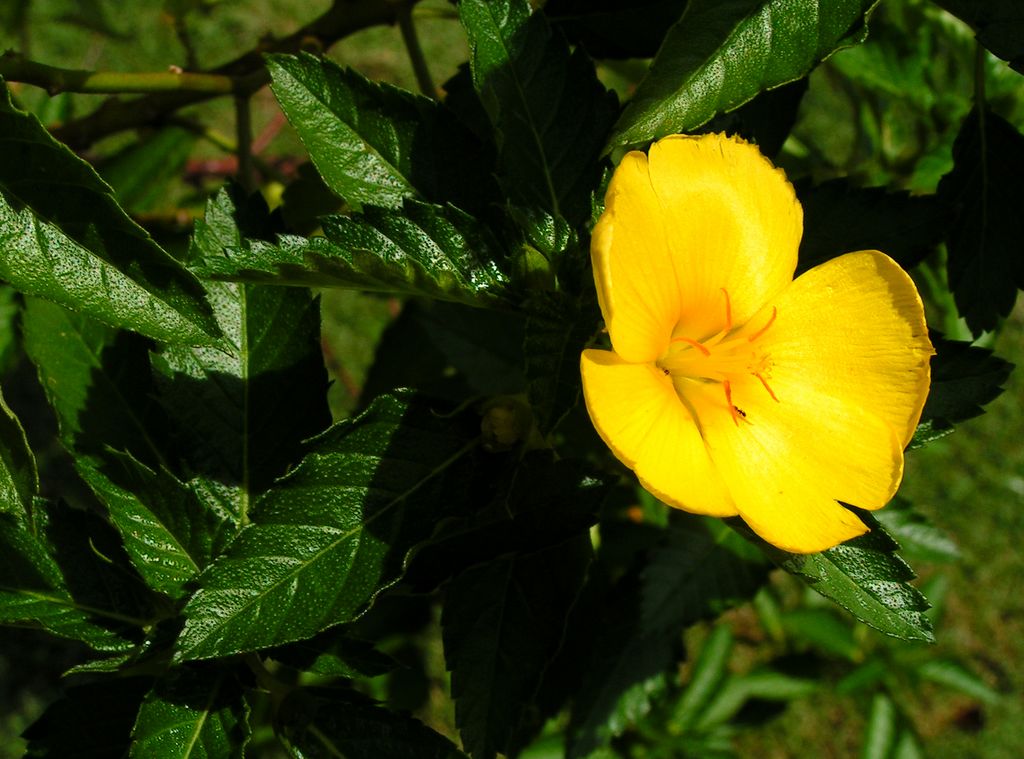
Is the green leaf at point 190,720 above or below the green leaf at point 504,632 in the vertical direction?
A: above

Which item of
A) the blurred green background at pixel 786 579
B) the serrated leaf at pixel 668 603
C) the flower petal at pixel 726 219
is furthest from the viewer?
the blurred green background at pixel 786 579

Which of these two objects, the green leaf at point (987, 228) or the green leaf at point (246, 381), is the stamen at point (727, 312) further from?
the green leaf at point (246, 381)

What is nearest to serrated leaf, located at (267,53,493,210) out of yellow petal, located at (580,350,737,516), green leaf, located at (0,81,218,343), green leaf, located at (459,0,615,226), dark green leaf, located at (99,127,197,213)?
green leaf, located at (459,0,615,226)

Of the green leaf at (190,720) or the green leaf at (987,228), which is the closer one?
the green leaf at (190,720)

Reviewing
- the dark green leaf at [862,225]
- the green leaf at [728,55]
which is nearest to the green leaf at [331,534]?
the green leaf at [728,55]

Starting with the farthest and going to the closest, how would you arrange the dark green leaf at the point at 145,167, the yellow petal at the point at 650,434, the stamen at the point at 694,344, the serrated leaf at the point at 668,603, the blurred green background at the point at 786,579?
1. the blurred green background at the point at 786,579
2. the dark green leaf at the point at 145,167
3. the serrated leaf at the point at 668,603
4. the stamen at the point at 694,344
5. the yellow petal at the point at 650,434

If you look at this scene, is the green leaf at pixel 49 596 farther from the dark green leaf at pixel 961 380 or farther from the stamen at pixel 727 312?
the dark green leaf at pixel 961 380

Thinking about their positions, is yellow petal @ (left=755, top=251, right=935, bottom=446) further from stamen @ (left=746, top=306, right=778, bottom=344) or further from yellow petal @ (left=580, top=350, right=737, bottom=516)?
yellow petal @ (left=580, top=350, right=737, bottom=516)

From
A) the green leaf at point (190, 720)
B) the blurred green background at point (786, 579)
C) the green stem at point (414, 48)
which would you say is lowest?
the blurred green background at point (786, 579)
